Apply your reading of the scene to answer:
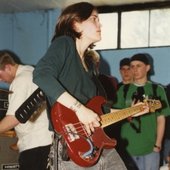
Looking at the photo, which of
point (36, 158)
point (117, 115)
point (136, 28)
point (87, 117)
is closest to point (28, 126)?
point (36, 158)

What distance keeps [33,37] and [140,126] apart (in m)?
2.73

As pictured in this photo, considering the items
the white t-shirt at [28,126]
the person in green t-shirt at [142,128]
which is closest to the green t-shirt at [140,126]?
the person in green t-shirt at [142,128]

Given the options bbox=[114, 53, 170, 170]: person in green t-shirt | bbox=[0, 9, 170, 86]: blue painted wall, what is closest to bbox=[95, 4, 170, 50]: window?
bbox=[0, 9, 170, 86]: blue painted wall

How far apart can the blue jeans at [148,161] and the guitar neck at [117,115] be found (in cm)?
153

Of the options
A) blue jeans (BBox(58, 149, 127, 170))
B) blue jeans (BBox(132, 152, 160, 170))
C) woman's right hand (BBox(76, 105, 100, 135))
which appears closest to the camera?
woman's right hand (BBox(76, 105, 100, 135))

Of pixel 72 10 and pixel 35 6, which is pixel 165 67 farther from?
pixel 72 10

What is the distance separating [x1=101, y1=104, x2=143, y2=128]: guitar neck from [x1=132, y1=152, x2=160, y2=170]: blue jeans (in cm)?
153

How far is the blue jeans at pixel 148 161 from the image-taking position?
11.7ft

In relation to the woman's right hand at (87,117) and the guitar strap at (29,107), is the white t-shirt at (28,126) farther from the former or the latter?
the woman's right hand at (87,117)

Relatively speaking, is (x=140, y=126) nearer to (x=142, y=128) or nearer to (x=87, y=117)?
(x=142, y=128)

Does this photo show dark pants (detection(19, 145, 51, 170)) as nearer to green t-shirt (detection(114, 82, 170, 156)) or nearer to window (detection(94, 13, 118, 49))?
green t-shirt (detection(114, 82, 170, 156))

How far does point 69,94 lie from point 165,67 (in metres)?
3.71

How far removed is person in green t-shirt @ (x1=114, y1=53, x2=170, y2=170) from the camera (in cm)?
358

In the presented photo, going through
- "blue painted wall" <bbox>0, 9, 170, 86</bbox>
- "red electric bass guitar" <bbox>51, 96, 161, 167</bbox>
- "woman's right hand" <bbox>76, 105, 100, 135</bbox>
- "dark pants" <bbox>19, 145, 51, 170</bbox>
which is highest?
"blue painted wall" <bbox>0, 9, 170, 86</bbox>
